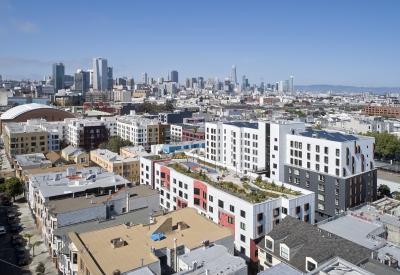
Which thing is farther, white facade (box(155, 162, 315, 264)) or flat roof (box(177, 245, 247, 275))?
white facade (box(155, 162, 315, 264))

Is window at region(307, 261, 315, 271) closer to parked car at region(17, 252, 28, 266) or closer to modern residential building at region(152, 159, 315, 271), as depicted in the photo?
modern residential building at region(152, 159, 315, 271)

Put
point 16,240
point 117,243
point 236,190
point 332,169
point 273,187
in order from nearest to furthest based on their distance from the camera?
point 117,243 → point 236,190 → point 273,187 → point 16,240 → point 332,169

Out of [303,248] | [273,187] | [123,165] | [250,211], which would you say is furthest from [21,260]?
[303,248]

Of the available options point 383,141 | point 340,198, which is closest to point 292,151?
point 340,198

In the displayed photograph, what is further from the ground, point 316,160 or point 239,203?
point 316,160

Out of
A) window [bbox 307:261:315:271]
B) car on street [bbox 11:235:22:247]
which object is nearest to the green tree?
car on street [bbox 11:235:22:247]

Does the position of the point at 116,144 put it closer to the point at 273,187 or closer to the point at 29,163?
the point at 29,163
